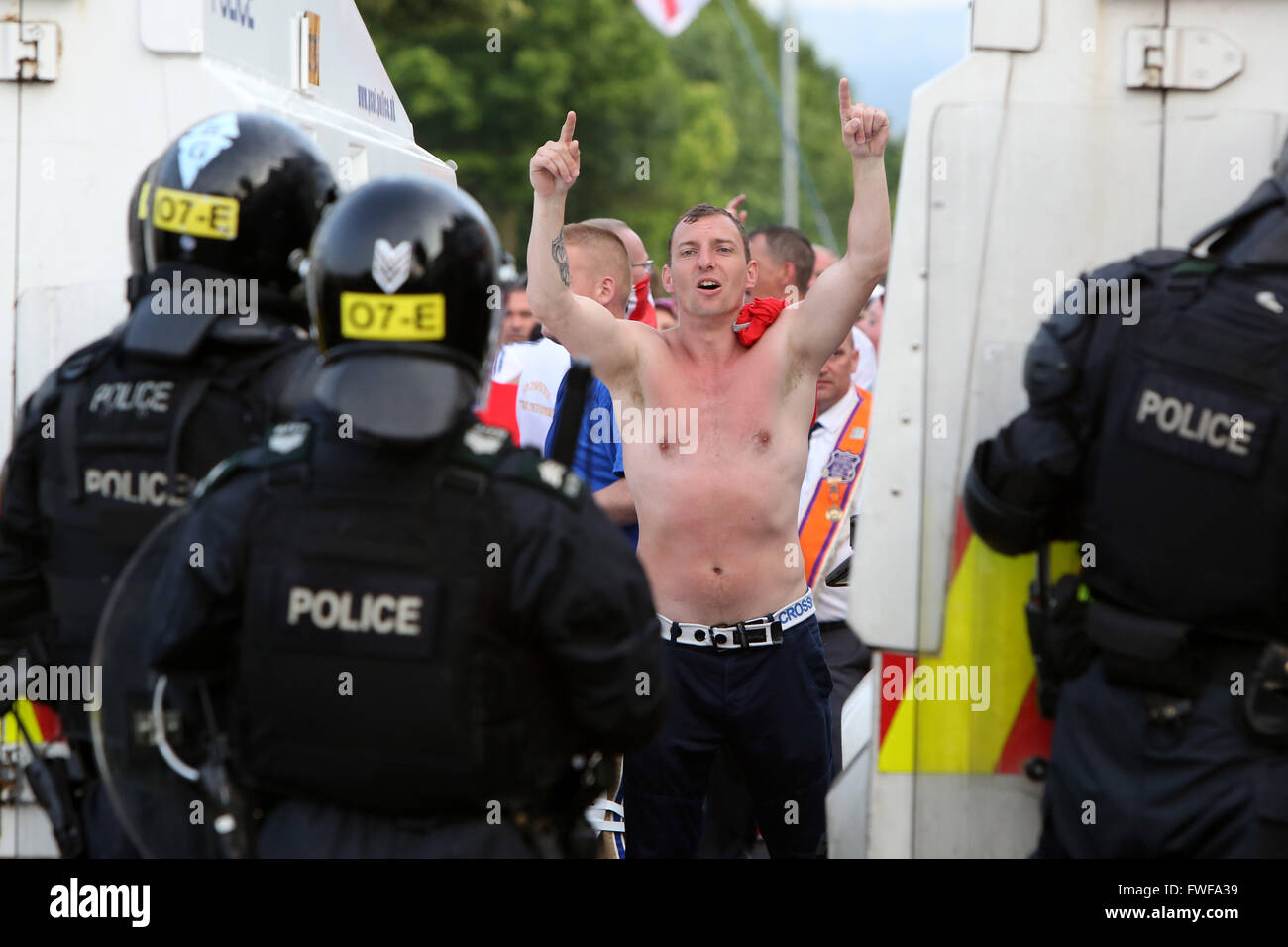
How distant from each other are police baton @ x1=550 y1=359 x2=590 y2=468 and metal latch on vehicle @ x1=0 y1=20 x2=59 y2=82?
70.2 inches

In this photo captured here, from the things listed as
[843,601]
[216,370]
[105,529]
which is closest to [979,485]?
[216,370]

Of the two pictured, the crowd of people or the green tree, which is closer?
the crowd of people

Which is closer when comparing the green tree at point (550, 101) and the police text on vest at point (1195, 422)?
the police text on vest at point (1195, 422)

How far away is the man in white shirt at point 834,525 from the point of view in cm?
578

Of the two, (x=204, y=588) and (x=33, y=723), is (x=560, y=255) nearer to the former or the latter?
(x=33, y=723)

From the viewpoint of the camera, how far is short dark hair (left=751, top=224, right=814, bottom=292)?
6.93 m

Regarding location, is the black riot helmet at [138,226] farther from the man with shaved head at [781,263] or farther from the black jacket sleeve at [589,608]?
the man with shaved head at [781,263]

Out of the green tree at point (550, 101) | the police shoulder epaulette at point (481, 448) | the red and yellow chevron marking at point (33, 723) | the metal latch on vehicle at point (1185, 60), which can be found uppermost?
the green tree at point (550, 101)

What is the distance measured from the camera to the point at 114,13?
12.0ft

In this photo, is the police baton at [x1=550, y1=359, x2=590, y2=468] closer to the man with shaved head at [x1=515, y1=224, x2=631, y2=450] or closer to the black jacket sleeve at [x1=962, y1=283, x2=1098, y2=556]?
the black jacket sleeve at [x1=962, y1=283, x2=1098, y2=556]

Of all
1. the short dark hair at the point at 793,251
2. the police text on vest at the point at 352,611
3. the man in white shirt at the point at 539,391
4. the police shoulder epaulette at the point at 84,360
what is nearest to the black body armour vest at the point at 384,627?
the police text on vest at the point at 352,611

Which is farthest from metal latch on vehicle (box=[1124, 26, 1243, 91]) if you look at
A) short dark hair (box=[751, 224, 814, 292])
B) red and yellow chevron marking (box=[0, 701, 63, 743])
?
short dark hair (box=[751, 224, 814, 292])

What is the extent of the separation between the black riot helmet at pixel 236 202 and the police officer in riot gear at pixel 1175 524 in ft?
5.22

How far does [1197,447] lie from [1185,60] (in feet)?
3.17
